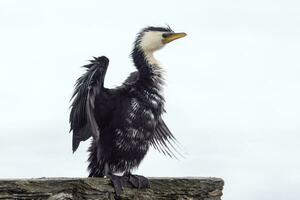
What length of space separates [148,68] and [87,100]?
3.04ft

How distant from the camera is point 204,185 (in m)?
10.9

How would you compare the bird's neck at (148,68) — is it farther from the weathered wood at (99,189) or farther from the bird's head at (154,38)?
the weathered wood at (99,189)

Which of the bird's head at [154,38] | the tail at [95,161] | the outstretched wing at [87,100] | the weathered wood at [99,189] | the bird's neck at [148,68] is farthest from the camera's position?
the bird's head at [154,38]

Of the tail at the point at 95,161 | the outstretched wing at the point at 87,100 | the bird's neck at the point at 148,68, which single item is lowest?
the tail at the point at 95,161

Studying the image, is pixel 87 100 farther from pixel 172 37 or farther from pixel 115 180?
pixel 172 37

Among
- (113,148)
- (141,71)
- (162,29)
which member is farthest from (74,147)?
(162,29)

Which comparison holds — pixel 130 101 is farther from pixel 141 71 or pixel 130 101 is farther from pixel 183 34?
pixel 183 34

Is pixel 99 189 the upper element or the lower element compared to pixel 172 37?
lower

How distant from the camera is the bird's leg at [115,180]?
10.2 m

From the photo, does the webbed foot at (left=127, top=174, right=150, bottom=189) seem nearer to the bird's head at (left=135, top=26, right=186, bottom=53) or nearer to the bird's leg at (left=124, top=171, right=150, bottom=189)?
the bird's leg at (left=124, top=171, right=150, bottom=189)

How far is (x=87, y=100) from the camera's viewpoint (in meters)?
10.1

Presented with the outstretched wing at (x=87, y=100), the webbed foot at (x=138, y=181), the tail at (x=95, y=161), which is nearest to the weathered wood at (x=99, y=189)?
the webbed foot at (x=138, y=181)

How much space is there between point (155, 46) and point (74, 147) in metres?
1.65

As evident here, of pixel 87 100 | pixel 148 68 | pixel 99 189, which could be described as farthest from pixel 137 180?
pixel 148 68
